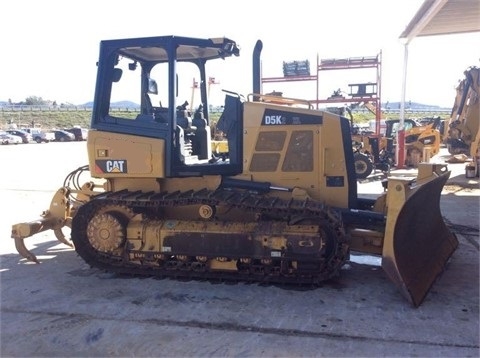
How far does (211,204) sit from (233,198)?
0.29 meters

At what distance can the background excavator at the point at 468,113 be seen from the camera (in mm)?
14612

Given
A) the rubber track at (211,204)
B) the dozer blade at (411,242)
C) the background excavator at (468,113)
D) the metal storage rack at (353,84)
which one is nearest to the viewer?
the dozer blade at (411,242)

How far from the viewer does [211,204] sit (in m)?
5.48

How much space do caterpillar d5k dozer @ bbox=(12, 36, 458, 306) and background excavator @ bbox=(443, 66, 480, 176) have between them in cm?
1012

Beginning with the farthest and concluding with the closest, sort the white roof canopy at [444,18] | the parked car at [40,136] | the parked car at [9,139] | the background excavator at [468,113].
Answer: the parked car at [40,136] → the parked car at [9,139] → the background excavator at [468,113] → the white roof canopy at [444,18]

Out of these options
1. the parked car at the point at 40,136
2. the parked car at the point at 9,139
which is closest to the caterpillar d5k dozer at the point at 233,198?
the parked car at the point at 9,139

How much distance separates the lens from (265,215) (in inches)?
217

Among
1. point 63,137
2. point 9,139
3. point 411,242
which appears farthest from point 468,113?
point 63,137

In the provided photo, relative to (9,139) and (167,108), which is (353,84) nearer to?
(167,108)

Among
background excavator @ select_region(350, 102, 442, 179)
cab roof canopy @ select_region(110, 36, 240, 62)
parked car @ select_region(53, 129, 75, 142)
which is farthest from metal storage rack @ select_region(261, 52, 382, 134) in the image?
parked car @ select_region(53, 129, 75, 142)

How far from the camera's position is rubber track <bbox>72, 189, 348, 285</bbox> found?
5.17 m

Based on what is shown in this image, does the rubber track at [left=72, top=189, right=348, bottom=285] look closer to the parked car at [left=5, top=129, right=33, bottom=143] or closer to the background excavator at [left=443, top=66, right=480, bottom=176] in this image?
the background excavator at [left=443, top=66, right=480, bottom=176]

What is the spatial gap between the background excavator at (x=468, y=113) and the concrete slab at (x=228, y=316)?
10.3 meters

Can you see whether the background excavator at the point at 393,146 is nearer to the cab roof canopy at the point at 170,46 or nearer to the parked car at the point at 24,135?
the cab roof canopy at the point at 170,46
